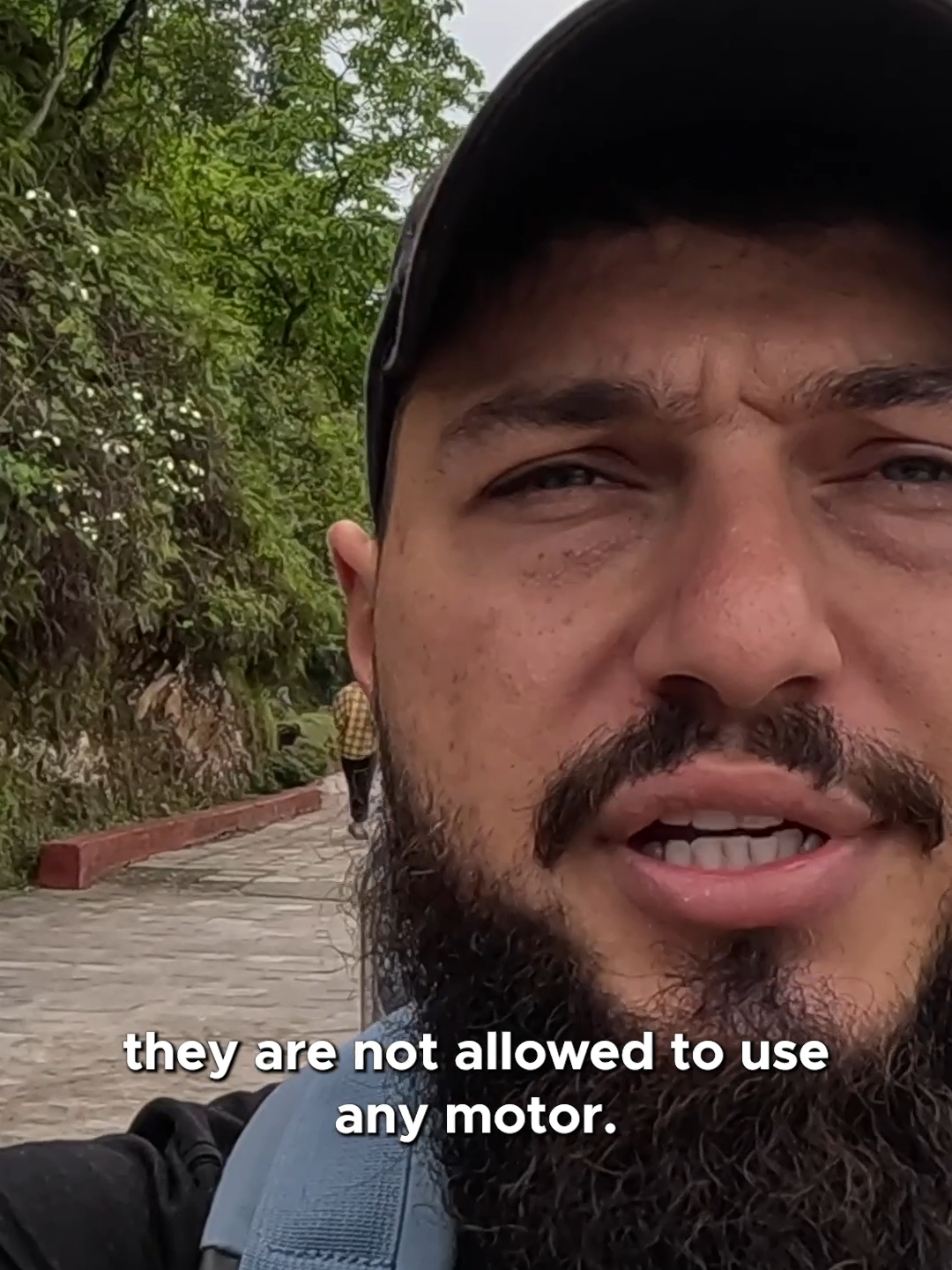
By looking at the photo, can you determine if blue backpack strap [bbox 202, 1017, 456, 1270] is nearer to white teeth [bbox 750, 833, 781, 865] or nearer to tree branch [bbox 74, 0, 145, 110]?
white teeth [bbox 750, 833, 781, 865]

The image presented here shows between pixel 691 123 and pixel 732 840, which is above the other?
pixel 691 123

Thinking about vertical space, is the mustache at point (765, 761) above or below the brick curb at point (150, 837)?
below

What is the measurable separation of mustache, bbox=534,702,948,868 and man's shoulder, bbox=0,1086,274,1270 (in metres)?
0.44

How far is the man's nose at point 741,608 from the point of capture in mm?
1135

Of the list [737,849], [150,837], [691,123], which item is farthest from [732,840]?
[150,837]

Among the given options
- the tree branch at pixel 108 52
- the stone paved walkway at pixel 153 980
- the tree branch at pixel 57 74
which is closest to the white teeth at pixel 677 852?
the stone paved walkway at pixel 153 980

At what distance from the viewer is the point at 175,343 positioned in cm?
938

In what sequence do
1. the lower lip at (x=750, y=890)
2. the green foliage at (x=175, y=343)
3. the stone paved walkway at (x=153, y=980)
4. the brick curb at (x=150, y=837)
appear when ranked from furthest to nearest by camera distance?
1. the brick curb at (x=150, y=837)
2. the green foliage at (x=175, y=343)
3. the stone paved walkway at (x=153, y=980)
4. the lower lip at (x=750, y=890)

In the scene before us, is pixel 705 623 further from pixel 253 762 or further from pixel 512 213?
pixel 253 762

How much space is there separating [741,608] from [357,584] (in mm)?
584

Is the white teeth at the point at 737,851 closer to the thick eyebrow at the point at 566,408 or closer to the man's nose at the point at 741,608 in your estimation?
the man's nose at the point at 741,608

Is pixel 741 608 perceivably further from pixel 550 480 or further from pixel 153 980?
pixel 153 980

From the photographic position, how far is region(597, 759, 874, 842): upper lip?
112 centimetres

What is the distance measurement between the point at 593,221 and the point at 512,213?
65 millimetres
